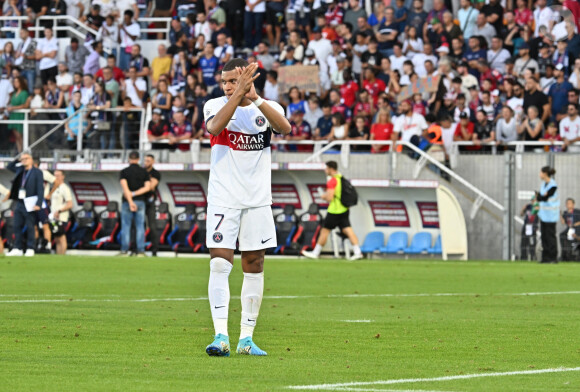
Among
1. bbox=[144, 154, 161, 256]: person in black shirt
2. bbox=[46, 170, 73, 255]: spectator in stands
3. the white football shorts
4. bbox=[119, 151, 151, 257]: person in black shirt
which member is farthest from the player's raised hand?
bbox=[46, 170, 73, 255]: spectator in stands

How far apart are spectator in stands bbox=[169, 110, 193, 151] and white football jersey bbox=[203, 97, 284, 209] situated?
882 inches

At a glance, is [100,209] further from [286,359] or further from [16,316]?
[286,359]

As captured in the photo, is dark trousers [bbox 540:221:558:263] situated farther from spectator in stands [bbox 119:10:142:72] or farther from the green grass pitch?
spectator in stands [bbox 119:10:142:72]

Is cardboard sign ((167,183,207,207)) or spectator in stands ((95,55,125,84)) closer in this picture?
cardboard sign ((167,183,207,207))

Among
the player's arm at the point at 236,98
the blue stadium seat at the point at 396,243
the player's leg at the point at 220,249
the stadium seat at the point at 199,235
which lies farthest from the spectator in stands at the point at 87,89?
the player's arm at the point at 236,98

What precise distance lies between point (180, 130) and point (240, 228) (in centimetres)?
2291

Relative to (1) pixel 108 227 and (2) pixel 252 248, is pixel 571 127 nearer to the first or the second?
(1) pixel 108 227

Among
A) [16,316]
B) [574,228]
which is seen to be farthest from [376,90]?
[16,316]

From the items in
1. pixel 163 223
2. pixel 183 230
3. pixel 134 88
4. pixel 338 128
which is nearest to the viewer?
pixel 338 128

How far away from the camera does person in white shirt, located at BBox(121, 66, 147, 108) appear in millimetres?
34125

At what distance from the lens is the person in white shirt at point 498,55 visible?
30000 millimetres

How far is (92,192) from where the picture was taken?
33.0 m

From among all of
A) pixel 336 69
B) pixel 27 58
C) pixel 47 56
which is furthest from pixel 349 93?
pixel 27 58

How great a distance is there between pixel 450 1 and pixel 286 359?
24350 mm
